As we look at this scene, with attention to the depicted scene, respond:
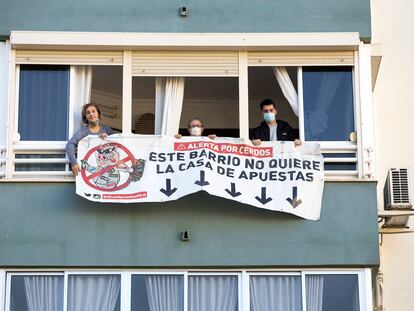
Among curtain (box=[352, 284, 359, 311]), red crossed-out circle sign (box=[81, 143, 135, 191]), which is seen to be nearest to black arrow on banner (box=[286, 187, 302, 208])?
curtain (box=[352, 284, 359, 311])

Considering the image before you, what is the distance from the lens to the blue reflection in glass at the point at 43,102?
15273 mm

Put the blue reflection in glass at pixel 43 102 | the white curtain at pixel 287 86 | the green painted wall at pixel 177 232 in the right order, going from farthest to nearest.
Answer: the white curtain at pixel 287 86 → the blue reflection in glass at pixel 43 102 → the green painted wall at pixel 177 232

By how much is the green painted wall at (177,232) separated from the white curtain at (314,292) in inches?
9.7

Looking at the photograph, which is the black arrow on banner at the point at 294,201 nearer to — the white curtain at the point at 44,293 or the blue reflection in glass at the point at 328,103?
the blue reflection in glass at the point at 328,103

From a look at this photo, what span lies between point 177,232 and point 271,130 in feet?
6.32

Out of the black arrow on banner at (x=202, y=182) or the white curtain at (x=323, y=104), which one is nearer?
the black arrow on banner at (x=202, y=182)

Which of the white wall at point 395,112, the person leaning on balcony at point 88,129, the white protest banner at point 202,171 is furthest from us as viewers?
the white wall at point 395,112

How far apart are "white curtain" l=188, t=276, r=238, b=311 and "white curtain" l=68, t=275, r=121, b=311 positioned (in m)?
0.94

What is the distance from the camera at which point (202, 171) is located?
14.6 metres

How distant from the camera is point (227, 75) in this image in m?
15.4

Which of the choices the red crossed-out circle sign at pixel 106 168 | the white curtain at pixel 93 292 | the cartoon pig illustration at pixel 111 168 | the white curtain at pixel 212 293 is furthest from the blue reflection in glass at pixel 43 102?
the white curtain at pixel 212 293

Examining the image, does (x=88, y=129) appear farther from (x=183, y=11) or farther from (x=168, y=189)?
(x=183, y=11)

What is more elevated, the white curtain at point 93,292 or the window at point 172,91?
the window at point 172,91

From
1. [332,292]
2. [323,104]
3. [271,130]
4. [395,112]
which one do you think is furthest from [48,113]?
[395,112]
